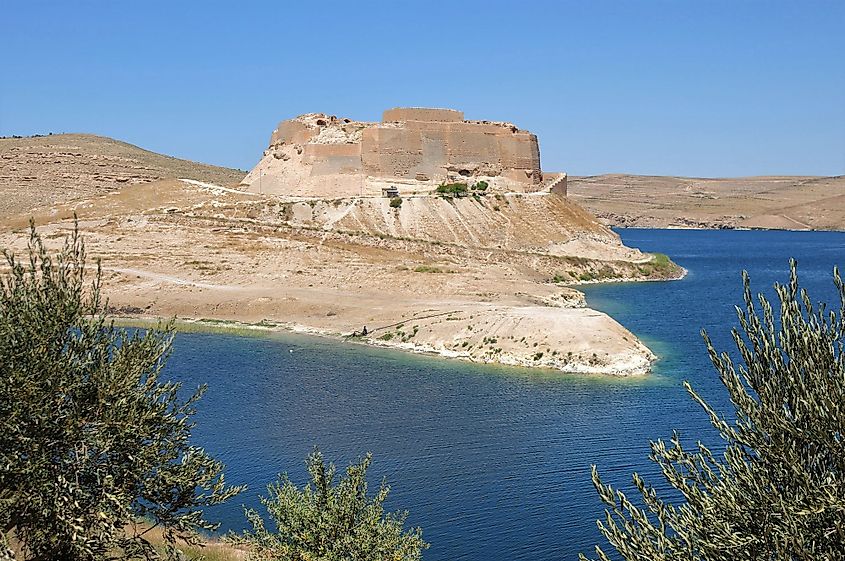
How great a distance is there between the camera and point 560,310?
4041 centimetres

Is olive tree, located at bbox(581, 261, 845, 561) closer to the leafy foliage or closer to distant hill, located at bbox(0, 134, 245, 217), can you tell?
the leafy foliage

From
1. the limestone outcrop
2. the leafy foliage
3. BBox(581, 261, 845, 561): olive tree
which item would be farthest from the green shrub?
BBox(581, 261, 845, 561): olive tree

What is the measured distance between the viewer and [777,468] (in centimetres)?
881

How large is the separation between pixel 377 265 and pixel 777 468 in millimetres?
45958

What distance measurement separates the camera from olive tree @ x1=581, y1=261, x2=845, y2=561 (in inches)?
325

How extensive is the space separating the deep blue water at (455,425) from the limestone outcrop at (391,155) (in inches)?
1076

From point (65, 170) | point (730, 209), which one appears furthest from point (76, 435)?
point (730, 209)

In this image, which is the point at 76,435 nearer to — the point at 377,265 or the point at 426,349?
the point at 426,349

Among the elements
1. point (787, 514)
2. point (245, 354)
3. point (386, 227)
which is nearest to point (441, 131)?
point (386, 227)

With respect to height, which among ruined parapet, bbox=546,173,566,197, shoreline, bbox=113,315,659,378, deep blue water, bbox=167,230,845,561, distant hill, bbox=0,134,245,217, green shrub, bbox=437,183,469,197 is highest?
distant hill, bbox=0,134,245,217

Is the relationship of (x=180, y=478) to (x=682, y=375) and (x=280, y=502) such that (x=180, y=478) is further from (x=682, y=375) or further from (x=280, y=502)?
(x=682, y=375)

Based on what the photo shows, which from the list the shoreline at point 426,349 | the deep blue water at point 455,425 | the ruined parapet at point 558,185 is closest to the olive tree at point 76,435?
the deep blue water at point 455,425

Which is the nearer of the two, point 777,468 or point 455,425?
point 777,468

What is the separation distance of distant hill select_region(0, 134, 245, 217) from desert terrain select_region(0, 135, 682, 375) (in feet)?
15.6
